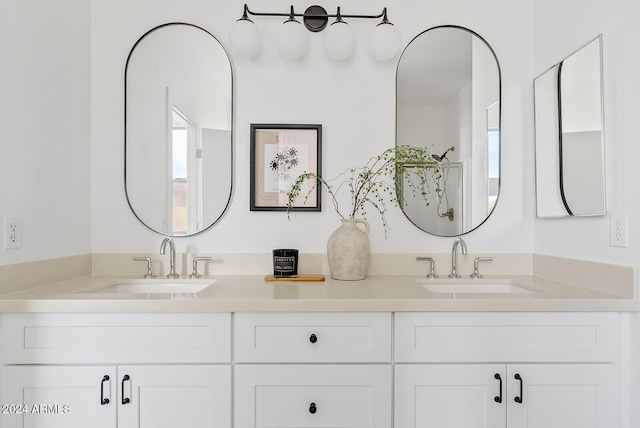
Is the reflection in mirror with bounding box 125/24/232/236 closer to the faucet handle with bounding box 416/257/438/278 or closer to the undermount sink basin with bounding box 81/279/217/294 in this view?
the undermount sink basin with bounding box 81/279/217/294

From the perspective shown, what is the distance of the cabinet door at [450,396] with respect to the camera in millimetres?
1401

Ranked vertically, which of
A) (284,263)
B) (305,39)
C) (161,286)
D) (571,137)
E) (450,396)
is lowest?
(450,396)

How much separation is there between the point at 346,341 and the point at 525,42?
5.59ft

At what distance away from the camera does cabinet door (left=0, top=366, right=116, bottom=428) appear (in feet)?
4.47

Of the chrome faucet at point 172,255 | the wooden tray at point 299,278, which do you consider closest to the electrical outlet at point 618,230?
the wooden tray at point 299,278

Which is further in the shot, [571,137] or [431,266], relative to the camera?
[431,266]

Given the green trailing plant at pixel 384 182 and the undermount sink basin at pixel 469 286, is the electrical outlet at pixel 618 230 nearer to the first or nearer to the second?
the undermount sink basin at pixel 469 286

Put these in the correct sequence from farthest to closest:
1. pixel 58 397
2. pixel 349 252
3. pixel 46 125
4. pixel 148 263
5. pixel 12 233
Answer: pixel 148 263
pixel 349 252
pixel 46 125
pixel 12 233
pixel 58 397

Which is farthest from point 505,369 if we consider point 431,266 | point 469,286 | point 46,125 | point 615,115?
point 46,125

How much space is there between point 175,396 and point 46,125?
1.20 meters

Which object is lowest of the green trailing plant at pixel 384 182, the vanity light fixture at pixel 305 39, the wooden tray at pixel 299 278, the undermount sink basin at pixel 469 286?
the undermount sink basin at pixel 469 286

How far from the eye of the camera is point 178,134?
1.93m

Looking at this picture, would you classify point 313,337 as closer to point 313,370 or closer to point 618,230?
point 313,370

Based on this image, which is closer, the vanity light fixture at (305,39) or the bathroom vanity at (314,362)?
the bathroom vanity at (314,362)
